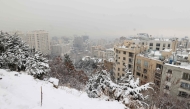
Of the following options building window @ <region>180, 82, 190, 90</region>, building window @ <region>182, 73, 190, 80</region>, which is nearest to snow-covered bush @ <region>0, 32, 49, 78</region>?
building window @ <region>182, 73, 190, 80</region>

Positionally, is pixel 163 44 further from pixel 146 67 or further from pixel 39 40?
pixel 39 40

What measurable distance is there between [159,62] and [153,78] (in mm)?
2870

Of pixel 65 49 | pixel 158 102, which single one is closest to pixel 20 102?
pixel 158 102

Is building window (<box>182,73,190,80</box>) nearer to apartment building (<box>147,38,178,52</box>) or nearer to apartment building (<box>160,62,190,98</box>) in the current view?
apartment building (<box>160,62,190,98</box>)

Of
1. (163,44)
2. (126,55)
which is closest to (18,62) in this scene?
(126,55)

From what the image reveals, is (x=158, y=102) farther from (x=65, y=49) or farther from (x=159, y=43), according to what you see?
(x=65, y=49)

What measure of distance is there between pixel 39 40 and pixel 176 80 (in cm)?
7004

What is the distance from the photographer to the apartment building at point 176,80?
1789 centimetres

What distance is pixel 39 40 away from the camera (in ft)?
243

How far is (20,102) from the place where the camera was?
4461 millimetres

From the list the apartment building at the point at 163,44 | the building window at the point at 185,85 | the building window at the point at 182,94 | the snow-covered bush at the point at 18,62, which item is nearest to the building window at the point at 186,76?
the building window at the point at 185,85

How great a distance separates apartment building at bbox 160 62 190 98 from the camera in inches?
704

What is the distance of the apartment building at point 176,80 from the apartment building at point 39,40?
63.9 m

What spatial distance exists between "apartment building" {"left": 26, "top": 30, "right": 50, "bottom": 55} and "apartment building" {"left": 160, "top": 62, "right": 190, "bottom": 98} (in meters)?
63.9
